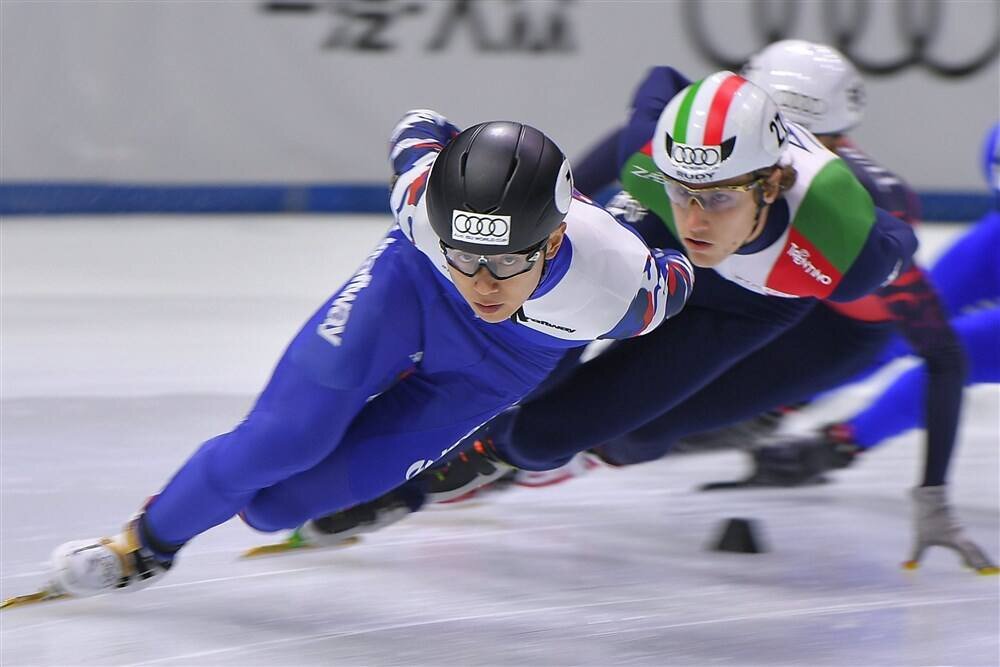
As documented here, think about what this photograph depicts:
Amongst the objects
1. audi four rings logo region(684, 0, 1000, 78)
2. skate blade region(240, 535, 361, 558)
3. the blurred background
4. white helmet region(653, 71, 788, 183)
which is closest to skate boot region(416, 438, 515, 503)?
skate blade region(240, 535, 361, 558)

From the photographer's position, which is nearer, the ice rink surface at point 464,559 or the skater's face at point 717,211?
the ice rink surface at point 464,559

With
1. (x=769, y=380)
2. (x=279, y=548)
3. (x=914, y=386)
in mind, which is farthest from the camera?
(x=914, y=386)

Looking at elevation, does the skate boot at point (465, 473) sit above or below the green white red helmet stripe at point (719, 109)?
below

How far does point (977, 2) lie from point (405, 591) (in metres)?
5.91

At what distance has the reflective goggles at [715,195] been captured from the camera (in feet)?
9.53

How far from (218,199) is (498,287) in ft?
17.0

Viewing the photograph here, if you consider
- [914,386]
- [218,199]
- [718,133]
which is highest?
[718,133]

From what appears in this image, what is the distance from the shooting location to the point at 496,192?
2.30 m

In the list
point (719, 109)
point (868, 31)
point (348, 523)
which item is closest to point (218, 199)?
point (868, 31)

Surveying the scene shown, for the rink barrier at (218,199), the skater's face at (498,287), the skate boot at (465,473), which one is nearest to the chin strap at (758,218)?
the skater's face at (498,287)

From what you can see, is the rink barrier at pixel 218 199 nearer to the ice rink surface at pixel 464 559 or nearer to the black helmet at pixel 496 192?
the ice rink surface at pixel 464 559

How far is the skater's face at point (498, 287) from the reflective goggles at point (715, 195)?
554mm

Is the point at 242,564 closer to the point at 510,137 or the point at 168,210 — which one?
the point at 510,137

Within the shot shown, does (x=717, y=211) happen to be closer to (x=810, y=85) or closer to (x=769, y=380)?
(x=769, y=380)
